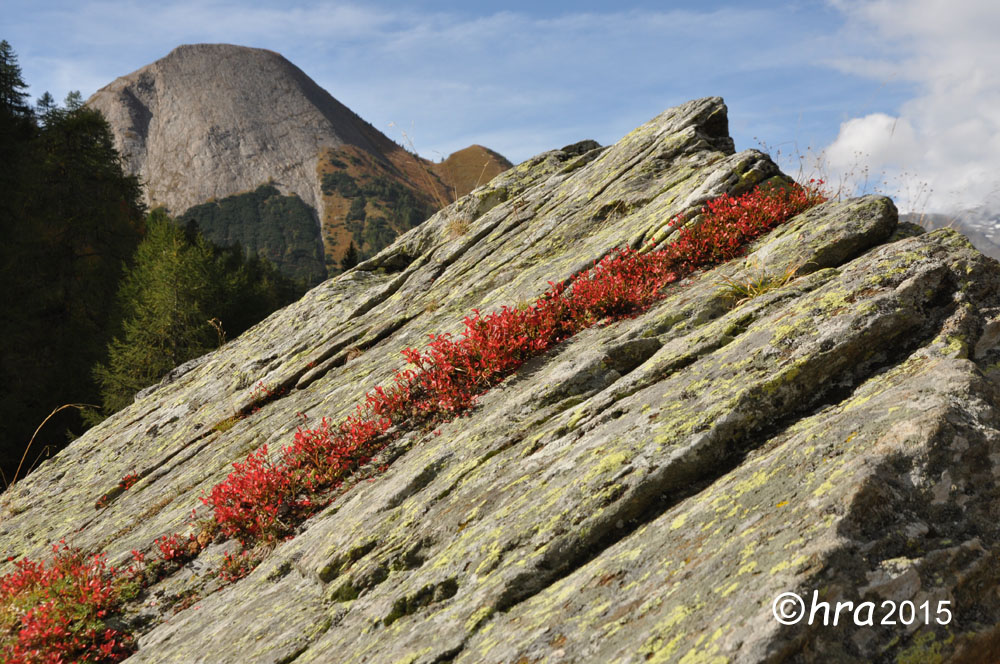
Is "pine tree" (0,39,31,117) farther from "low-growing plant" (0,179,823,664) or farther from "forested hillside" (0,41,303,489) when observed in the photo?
"low-growing plant" (0,179,823,664)

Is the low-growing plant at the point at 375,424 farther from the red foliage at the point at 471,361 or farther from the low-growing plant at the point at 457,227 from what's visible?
the low-growing plant at the point at 457,227

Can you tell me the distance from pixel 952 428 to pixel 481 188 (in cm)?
1370

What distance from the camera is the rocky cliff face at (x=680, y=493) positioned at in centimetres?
344

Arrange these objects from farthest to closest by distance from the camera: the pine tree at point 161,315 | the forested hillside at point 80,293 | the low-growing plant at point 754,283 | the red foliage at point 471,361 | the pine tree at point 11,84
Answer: the pine tree at point 11,84 → the forested hillside at point 80,293 → the pine tree at point 161,315 → the red foliage at point 471,361 → the low-growing plant at point 754,283

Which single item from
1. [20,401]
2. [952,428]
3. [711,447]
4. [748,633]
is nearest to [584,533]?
[711,447]

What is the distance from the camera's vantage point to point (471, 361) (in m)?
8.27

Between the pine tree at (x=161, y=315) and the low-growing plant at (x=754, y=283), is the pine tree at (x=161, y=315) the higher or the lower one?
the higher one

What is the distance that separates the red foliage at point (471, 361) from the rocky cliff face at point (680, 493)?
0.39 metres

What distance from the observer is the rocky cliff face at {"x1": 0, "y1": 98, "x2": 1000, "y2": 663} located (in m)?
3.44

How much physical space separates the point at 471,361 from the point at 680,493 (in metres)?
4.13

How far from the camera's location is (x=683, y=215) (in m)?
9.30

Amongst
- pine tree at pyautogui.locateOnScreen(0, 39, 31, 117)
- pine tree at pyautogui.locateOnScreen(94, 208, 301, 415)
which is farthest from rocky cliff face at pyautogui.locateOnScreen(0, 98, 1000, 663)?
pine tree at pyautogui.locateOnScreen(0, 39, 31, 117)

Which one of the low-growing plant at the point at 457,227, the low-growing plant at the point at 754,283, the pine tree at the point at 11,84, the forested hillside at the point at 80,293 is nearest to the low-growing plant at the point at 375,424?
the low-growing plant at the point at 754,283

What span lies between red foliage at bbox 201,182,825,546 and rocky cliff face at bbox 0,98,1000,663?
1.28ft
